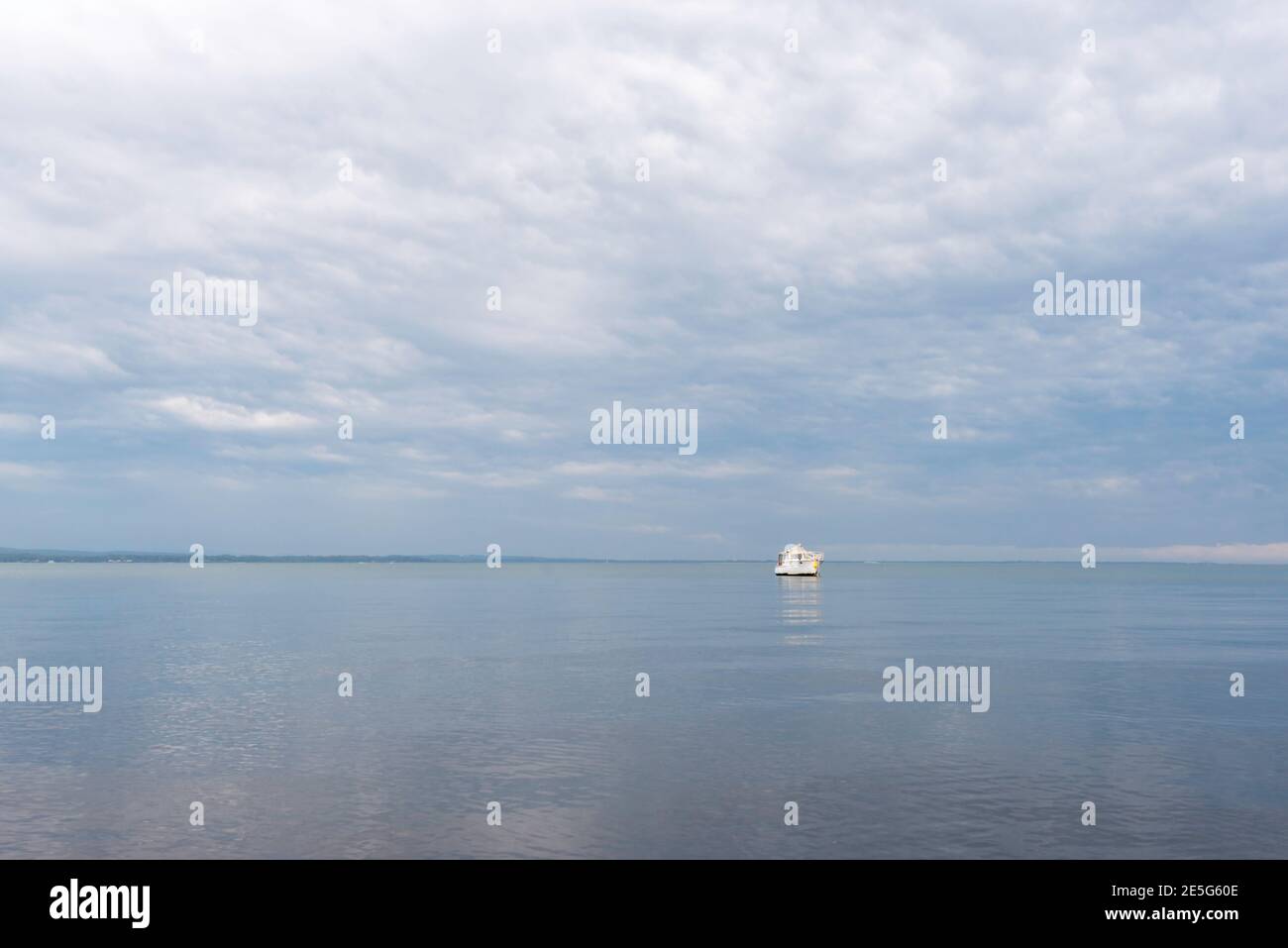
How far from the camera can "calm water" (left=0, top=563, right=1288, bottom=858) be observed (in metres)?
25.6

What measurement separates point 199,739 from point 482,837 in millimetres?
18939

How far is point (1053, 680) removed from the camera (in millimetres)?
56781

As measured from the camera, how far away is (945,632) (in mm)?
92625

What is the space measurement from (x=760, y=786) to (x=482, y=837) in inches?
384

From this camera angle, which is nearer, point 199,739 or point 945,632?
point 199,739

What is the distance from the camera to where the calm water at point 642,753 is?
25625 millimetres

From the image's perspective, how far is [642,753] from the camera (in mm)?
36281
